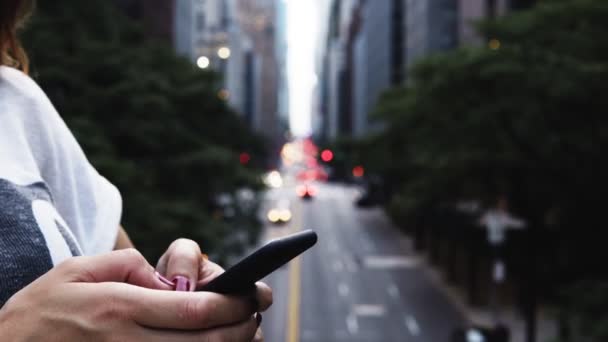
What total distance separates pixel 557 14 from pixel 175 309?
74.9 ft

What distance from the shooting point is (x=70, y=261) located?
107 centimetres

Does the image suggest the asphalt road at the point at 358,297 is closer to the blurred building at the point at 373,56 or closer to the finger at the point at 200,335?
the blurred building at the point at 373,56

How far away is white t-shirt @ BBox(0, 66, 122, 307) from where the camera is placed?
1.39m

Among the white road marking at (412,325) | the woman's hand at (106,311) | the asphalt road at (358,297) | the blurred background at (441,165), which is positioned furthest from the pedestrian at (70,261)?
the white road marking at (412,325)

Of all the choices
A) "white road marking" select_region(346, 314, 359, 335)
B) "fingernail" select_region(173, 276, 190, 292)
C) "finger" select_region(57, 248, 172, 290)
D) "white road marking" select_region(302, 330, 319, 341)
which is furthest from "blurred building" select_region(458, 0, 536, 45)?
"finger" select_region(57, 248, 172, 290)

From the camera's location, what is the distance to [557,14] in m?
22.0

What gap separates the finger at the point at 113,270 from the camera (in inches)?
41.5

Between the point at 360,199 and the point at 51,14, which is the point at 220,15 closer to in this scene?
the point at 360,199

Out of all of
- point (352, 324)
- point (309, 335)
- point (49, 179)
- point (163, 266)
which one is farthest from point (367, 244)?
point (163, 266)

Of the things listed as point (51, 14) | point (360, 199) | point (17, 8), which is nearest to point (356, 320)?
point (51, 14)

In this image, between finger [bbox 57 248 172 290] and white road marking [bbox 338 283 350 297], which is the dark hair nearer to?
finger [bbox 57 248 172 290]

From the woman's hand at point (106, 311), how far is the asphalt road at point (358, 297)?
78.6ft

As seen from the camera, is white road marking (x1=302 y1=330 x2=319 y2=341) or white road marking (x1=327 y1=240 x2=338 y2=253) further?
white road marking (x1=327 y1=240 x2=338 y2=253)

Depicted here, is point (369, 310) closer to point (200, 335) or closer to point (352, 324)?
point (352, 324)
